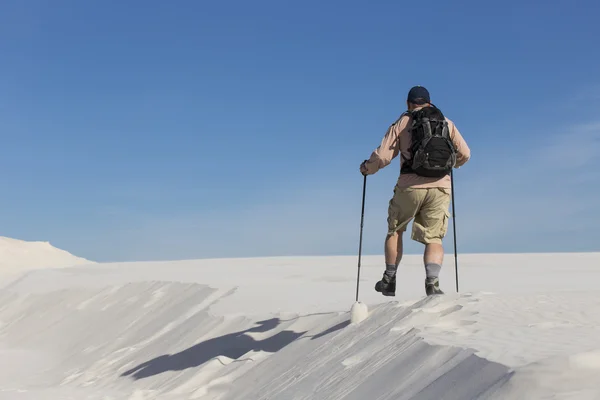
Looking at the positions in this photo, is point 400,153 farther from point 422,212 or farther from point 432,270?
point 432,270

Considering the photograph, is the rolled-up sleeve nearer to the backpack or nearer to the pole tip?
the backpack

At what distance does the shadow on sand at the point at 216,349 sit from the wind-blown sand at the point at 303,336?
3cm

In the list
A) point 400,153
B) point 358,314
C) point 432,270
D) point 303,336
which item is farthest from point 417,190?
point 303,336

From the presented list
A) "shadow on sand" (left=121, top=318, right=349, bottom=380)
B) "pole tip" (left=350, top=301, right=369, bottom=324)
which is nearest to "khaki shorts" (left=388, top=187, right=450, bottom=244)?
"pole tip" (left=350, top=301, right=369, bottom=324)

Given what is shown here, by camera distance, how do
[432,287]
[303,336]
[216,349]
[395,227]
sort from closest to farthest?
[432,287] < [395,227] < [303,336] < [216,349]

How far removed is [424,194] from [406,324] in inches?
61.5

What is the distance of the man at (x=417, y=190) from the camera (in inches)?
230

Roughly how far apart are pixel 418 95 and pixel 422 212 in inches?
41.9

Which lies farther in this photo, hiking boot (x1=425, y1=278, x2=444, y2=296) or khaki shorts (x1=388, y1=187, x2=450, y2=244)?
khaki shorts (x1=388, y1=187, x2=450, y2=244)

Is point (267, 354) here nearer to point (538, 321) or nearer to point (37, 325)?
point (538, 321)

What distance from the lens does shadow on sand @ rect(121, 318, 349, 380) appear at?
7.33m

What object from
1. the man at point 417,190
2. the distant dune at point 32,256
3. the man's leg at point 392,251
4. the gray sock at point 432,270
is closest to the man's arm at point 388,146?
the man at point 417,190

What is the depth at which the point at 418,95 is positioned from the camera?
19.7 ft

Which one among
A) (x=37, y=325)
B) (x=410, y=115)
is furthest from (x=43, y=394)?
(x=37, y=325)
